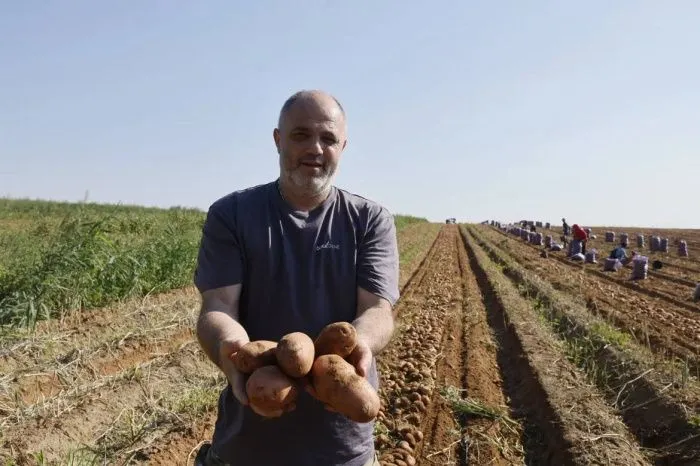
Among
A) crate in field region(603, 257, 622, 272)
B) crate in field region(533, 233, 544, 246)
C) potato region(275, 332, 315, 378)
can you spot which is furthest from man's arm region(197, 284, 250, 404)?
crate in field region(533, 233, 544, 246)

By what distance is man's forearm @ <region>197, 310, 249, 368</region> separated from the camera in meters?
1.86

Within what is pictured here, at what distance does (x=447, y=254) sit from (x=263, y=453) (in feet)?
62.1

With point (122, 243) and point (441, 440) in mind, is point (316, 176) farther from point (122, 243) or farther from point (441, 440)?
point (122, 243)

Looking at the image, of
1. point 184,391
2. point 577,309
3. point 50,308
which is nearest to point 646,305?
point 577,309

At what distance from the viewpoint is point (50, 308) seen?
6406mm

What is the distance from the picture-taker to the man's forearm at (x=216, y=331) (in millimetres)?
1859

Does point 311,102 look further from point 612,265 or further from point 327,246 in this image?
point 612,265

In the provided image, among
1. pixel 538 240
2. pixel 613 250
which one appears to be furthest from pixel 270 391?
pixel 538 240

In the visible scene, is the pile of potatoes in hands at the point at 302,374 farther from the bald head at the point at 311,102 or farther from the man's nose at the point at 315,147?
the bald head at the point at 311,102

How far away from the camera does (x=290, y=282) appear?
2.03 m

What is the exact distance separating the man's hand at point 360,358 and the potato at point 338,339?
0.10 ft

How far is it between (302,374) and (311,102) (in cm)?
90

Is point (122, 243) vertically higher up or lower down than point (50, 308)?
Result: higher up

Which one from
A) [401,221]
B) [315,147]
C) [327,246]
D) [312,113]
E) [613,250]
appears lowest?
[613,250]
